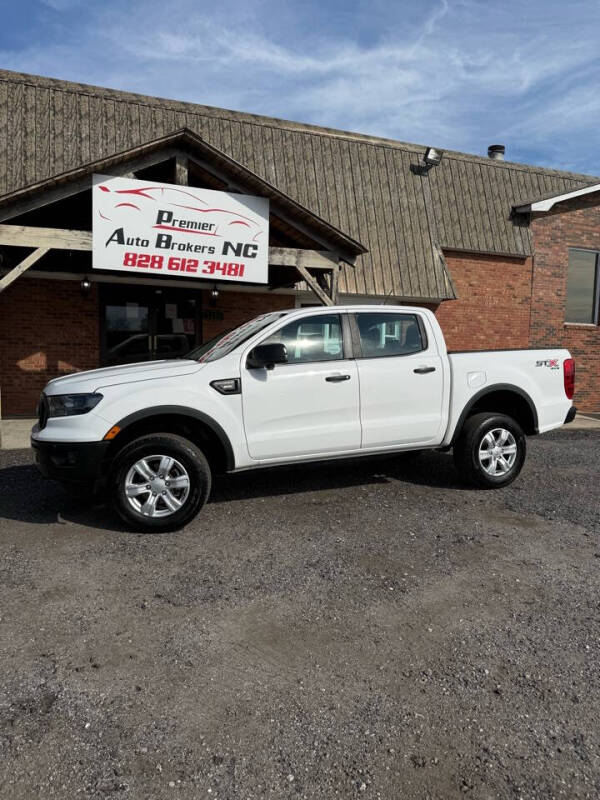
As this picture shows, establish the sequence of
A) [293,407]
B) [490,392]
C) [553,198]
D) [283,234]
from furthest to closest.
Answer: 1. [553,198]
2. [283,234]
3. [490,392]
4. [293,407]

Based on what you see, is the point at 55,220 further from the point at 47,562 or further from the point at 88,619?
the point at 88,619

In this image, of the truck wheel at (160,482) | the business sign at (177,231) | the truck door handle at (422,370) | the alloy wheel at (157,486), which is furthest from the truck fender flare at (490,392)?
the business sign at (177,231)

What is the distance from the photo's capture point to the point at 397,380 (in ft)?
18.2

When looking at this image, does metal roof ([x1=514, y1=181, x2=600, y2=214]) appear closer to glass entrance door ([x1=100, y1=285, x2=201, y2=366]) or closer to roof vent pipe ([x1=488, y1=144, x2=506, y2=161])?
roof vent pipe ([x1=488, y1=144, x2=506, y2=161])

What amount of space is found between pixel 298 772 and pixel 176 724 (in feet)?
1.93

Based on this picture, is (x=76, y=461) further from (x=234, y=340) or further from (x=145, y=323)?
(x=145, y=323)

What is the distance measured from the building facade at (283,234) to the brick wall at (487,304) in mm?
40

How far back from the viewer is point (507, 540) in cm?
468

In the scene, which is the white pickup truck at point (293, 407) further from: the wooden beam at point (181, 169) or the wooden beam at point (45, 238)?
the wooden beam at point (181, 169)

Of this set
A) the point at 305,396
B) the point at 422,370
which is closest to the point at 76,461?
the point at 305,396

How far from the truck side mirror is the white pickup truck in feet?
0.04

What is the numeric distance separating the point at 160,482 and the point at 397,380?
2.45 metres

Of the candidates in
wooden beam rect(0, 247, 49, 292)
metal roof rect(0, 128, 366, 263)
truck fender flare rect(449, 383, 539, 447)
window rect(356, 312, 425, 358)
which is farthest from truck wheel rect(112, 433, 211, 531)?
metal roof rect(0, 128, 366, 263)

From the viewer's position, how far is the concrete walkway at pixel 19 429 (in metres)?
8.53
